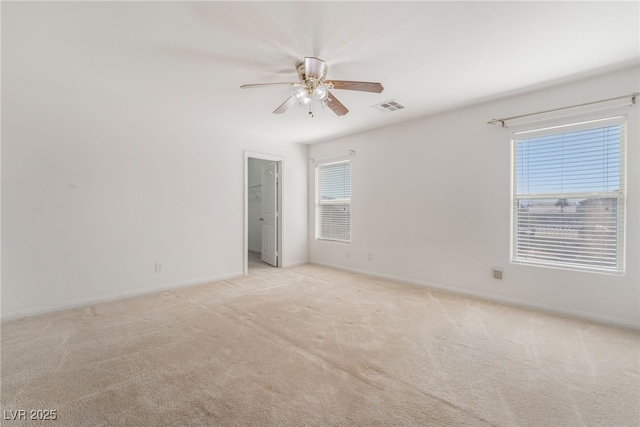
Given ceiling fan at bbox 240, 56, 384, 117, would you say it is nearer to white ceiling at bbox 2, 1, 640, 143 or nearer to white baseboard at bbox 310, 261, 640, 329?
white ceiling at bbox 2, 1, 640, 143

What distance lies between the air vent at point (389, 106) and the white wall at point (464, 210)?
0.63 meters

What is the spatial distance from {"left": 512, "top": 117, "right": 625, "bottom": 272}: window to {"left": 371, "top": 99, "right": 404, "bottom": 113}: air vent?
1442mm

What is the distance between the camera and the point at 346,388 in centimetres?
179

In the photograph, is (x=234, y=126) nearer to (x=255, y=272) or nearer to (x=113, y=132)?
(x=113, y=132)

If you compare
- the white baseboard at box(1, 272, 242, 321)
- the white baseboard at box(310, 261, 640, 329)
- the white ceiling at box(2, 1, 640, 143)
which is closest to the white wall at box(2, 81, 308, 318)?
the white baseboard at box(1, 272, 242, 321)

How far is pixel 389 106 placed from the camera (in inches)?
140

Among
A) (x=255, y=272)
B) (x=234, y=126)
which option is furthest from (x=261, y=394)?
(x=234, y=126)

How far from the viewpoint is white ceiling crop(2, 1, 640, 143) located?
184cm

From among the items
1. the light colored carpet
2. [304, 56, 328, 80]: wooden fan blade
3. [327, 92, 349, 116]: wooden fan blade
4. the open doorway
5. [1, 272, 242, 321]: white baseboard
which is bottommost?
the light colored carpet

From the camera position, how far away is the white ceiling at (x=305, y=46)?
1.84 metres

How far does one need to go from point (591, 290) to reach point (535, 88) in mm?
2248

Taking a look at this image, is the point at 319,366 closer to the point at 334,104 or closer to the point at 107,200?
the point at 334,104

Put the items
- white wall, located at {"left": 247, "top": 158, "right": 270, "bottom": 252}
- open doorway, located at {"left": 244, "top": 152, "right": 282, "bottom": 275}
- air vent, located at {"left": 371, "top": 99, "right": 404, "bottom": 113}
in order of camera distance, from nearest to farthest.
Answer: air vent, located at {"left": 371, "top": 99, "right": 404, "bottom": 113} < open doorway, located at {"left": 244, "top": 152, "right": 282, "bottom": 275} < white wall, located at {"left": 247, "top": 158, "right": 270, "bottom": 252}

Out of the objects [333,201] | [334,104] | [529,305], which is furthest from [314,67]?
[529,305]
